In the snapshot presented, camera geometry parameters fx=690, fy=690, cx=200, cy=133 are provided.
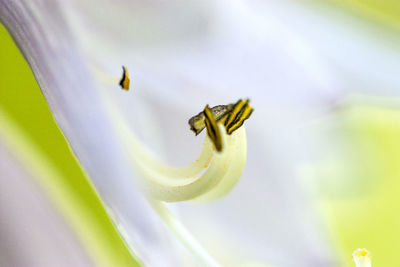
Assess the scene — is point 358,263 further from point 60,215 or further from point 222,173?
point 60,215

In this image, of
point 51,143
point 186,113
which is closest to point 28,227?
point 51,143

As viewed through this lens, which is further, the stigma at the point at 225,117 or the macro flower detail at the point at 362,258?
the macro flower detail at the point at 362,258

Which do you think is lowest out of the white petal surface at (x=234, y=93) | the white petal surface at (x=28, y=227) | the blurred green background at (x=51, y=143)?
the white petal surface at (x=28, y=227)

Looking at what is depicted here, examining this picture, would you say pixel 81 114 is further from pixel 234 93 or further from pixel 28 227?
pixel 234 93

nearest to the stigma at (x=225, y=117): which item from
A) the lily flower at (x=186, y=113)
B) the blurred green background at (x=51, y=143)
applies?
the lily flower at (x=186, y=113)

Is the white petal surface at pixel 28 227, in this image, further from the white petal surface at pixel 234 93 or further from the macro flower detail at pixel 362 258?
the macro flower detail at pixel 362 258

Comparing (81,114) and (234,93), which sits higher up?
(234,93)

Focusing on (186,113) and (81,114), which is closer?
(81,114)

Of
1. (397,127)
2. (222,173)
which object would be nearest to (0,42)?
(222,173)

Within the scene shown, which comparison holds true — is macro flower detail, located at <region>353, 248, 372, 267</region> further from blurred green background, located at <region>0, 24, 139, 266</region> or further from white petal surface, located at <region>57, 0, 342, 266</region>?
blurred green background, located at <region>0, 24, 139, 266</region>
